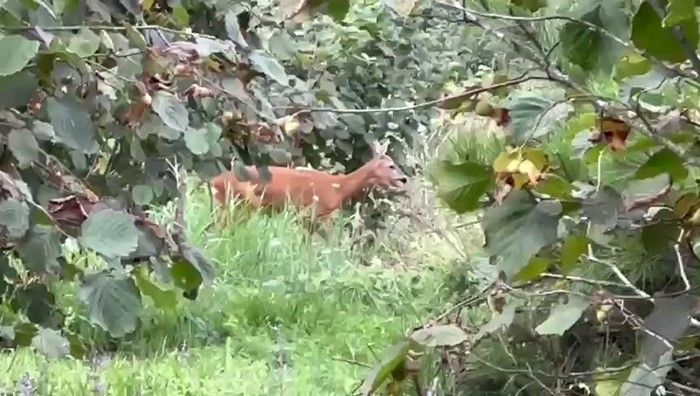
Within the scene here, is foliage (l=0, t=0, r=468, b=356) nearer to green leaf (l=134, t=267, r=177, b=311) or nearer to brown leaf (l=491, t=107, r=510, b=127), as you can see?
green leaf (l=134, t=267, r=177, b=311)

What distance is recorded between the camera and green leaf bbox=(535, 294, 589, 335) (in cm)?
117

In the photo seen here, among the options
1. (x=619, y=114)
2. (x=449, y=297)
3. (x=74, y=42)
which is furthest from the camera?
(x=449, y=297)

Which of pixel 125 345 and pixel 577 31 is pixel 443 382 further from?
pixel 125 345

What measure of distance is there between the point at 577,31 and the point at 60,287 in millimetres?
3281

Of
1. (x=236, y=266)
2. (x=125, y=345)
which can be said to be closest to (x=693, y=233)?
(x=125, y=345)

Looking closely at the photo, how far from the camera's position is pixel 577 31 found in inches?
47.1

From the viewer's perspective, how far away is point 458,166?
112 centimetres

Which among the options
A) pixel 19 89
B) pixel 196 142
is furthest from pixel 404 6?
pixel 196 142

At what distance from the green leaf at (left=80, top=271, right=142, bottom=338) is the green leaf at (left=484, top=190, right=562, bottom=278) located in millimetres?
500

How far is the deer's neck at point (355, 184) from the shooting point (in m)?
6.12

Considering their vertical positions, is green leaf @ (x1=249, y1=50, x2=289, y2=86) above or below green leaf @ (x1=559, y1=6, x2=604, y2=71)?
below

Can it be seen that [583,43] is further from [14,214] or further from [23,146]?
[23,146]

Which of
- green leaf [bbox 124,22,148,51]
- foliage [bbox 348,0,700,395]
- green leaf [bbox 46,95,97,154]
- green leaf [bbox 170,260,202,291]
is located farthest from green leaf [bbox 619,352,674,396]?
green leaf [bbox 124,22,148,51]

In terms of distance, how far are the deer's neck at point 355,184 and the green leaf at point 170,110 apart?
4.30 metres
